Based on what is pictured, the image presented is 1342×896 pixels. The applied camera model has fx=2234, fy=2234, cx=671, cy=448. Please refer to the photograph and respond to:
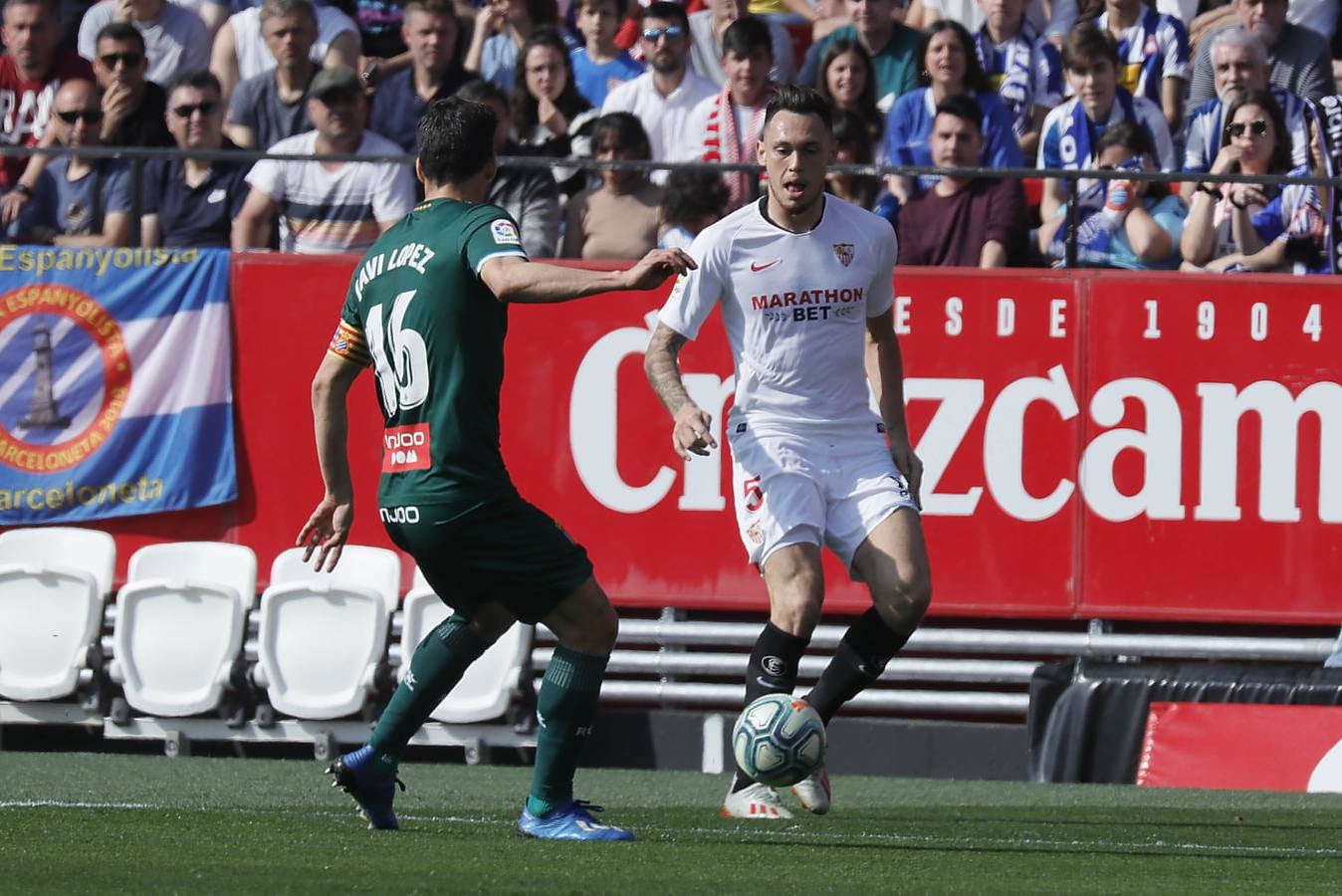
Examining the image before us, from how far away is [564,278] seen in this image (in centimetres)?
638

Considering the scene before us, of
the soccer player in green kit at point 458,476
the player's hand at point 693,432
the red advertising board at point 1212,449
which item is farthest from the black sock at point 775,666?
the red advertising board at point 1212,449

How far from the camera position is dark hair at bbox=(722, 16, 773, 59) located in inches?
493

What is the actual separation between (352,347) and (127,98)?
20.6 ft

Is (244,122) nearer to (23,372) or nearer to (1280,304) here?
(23,372)

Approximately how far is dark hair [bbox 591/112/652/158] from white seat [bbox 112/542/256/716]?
315 centimetres

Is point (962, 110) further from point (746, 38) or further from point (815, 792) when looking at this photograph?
point (815, 792)

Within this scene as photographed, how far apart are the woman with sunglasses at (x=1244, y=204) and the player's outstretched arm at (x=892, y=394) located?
143 inches

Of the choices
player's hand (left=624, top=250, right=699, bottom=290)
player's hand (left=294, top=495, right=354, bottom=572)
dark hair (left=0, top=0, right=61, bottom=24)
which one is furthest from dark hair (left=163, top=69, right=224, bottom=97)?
player's hand (left=624, top=250, right=699, bottom=290)

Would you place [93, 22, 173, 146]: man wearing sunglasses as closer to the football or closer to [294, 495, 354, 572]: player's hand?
[294, 495, 354, 572]: player's hand

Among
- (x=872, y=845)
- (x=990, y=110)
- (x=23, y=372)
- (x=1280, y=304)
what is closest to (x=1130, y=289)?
(x=1280, y=304)

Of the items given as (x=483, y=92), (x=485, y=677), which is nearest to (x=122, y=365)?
(x=483, y=92)

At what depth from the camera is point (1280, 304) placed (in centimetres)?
1141

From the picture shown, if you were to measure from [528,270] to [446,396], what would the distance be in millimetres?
621

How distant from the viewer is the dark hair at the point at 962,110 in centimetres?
1188
